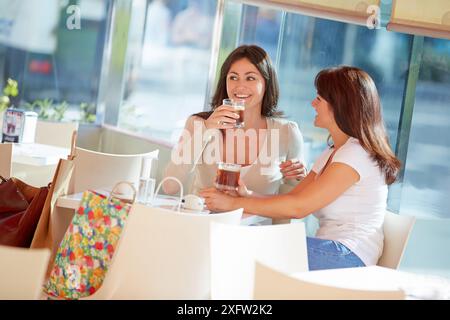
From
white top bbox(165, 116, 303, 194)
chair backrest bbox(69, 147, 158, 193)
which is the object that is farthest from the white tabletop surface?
white top bbox(165, 116, 303, 194)

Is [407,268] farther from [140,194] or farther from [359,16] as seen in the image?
[140,194]

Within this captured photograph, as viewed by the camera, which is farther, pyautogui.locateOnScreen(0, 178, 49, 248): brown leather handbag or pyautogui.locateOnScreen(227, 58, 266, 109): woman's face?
pyautogui.locateOnScreen(227, 58, 266, 109): woman's face

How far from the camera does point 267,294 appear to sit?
213 cm

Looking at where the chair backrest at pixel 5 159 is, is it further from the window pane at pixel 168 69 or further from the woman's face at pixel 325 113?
the window pane at pixel 168 69

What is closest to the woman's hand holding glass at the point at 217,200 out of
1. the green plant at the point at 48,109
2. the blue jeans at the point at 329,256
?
the blue jeans at the point at 329,256

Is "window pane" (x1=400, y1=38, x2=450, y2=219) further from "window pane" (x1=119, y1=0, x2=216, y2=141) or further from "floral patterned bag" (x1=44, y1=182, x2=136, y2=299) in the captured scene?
"floral patterned bag" (x1=44, y1=182, x2=136, y2=299)

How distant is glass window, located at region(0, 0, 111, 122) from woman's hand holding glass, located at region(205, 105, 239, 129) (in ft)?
11.9

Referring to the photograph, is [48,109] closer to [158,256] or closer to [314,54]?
[314,54]

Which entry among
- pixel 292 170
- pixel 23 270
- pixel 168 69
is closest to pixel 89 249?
pixel 23 270

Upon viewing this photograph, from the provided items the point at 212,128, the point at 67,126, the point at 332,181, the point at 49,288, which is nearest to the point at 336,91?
the point at 332,181

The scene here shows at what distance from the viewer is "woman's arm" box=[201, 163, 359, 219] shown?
3.47 meters

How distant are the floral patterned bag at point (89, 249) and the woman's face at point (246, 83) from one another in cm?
151

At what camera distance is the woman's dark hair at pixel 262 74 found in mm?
4250

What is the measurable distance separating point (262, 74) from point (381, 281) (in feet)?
5.77
